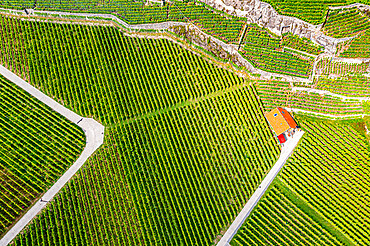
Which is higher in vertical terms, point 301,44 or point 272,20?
point 272,20

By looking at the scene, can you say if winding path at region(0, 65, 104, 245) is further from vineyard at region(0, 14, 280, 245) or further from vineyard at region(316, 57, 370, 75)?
vineyard at region(316, 57, 370, 75)

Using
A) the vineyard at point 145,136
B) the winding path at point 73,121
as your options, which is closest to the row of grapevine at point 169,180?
the vineyard at point 145,136

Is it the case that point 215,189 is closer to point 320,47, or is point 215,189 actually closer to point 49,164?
point 49,164

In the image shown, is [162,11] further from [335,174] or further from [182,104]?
[335,174]

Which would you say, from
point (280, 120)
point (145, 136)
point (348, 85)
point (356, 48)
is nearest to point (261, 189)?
point (280, 120)

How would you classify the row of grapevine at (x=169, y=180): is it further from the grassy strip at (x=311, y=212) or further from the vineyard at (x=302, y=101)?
the grassy strip at (x=311, y=212)

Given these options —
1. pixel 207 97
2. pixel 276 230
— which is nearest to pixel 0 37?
pixel 207 97

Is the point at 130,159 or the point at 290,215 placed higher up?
the point at 290,215

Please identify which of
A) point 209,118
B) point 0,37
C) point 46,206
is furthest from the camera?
point 0,37
